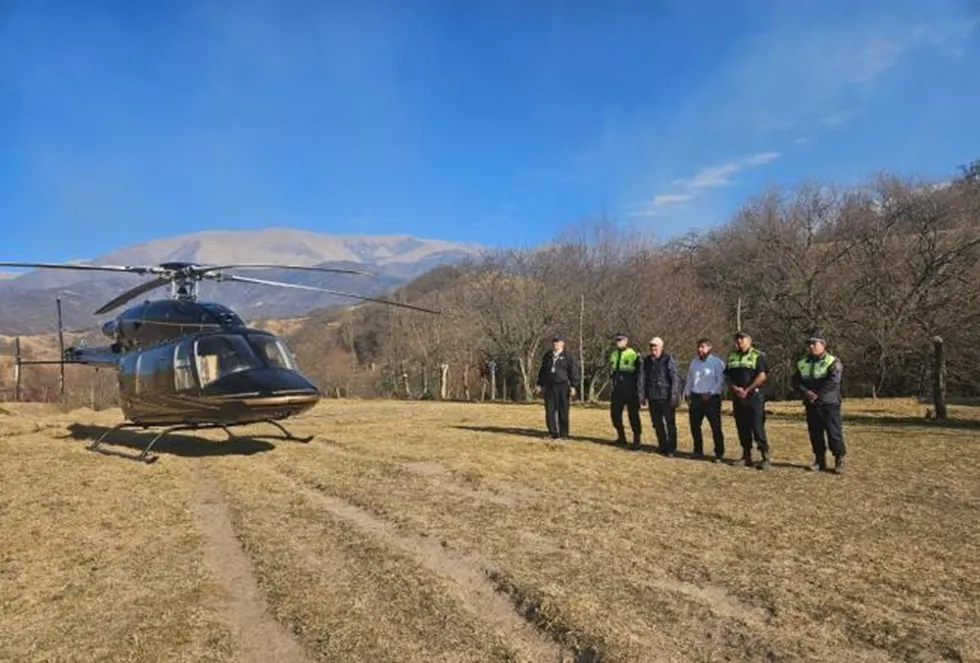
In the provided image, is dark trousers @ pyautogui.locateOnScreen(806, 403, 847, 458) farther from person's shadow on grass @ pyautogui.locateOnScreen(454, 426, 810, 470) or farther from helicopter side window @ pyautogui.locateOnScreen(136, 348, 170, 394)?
helicopter side window @ pyautogui.locateOnScreen(136, 348, 170, 394)

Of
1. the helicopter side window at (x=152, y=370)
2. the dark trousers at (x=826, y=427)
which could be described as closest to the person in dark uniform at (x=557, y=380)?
the dark trousers at (x=826, y=427)

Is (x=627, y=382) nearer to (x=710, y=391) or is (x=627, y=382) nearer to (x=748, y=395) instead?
(x=710, y=391)

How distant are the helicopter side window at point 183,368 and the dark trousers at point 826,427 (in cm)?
888

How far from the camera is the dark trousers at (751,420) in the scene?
32.4 feet

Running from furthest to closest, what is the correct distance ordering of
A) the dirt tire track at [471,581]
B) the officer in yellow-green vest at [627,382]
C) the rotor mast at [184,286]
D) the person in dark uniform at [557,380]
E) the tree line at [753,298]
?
the tree line at [753,298]
the rotor mast at [184,286]
the person in dark uniform at [557,380]
the officer in yellow-green vest at [627,382]
the dirt tire track at [471,581]

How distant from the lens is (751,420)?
32.6ft

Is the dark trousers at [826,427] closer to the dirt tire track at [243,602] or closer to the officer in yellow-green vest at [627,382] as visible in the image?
the officer in yellow-green vest at [627,382]

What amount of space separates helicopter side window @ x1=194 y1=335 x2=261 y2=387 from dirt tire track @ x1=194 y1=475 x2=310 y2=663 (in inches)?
146

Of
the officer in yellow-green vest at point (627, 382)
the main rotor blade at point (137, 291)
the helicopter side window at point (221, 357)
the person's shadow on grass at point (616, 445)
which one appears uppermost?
the main rotor blade at point (137, 291)

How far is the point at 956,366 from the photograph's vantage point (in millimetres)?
31531

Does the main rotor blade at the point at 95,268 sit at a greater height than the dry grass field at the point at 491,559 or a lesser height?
greater

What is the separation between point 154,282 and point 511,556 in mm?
9436

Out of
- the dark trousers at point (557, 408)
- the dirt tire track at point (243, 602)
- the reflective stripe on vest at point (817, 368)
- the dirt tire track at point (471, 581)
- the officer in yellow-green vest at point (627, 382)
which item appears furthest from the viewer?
the dark trousers at point (557, 408)

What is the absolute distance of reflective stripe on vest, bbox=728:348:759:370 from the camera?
10.1 metres
